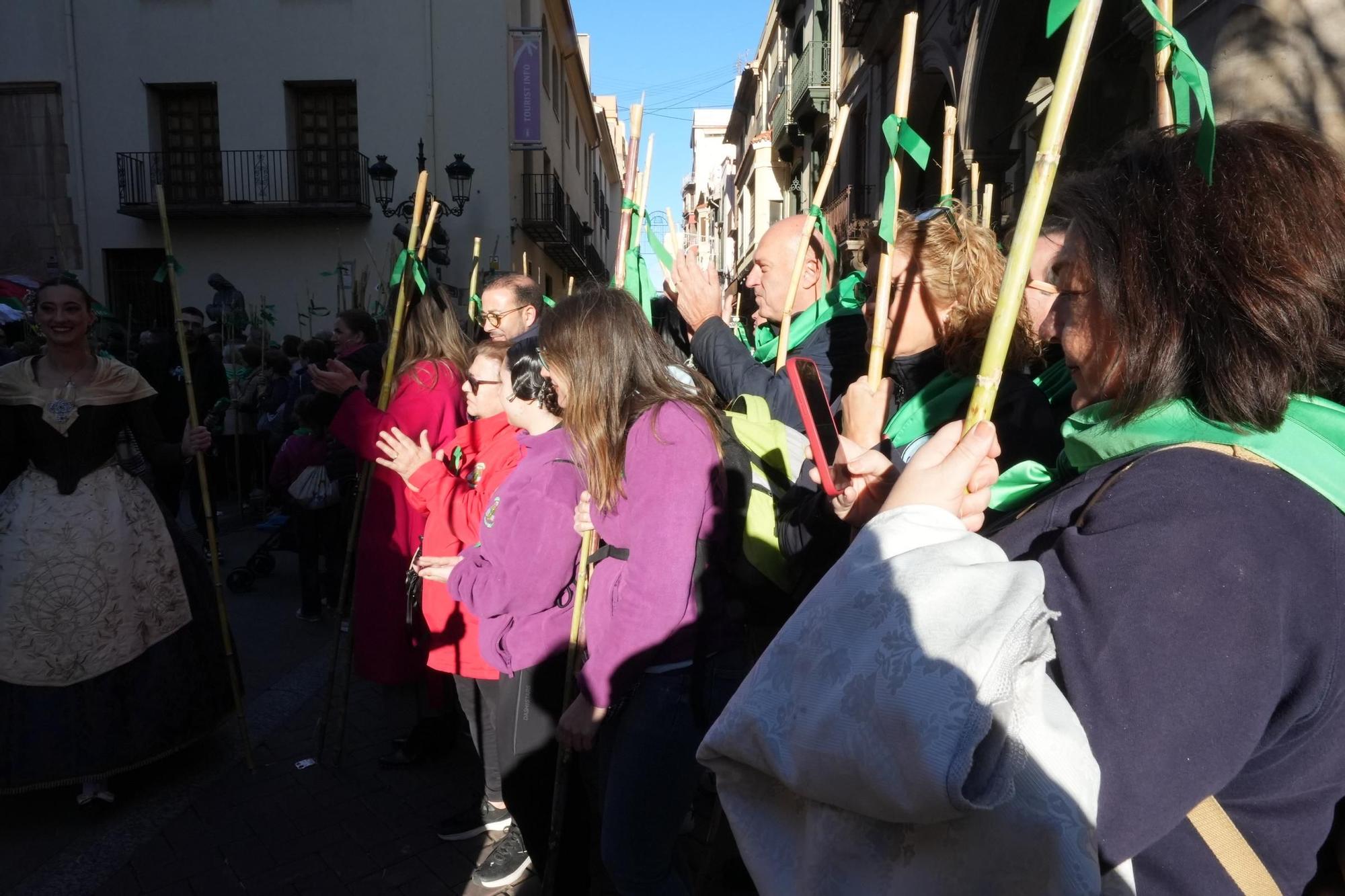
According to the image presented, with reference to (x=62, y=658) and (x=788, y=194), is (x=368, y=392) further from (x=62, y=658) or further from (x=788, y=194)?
(x=788, y=194)

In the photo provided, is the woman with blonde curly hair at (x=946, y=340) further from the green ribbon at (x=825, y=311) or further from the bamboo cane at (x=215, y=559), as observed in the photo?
the bamboo cane at (x=215, y=559)

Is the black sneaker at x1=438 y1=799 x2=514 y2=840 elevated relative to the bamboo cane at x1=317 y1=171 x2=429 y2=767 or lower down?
lower down

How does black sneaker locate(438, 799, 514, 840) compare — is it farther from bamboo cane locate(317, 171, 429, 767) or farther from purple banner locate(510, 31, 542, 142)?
purple banner locate(510, 31, 542, 142)

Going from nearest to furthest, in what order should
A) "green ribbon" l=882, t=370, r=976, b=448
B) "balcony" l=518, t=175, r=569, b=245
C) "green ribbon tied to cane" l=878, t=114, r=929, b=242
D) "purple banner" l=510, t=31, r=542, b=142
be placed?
1. "green ribbon tied to cane" l=878, t=114, r=929, b=242
2. "green ribbon" l=882, t=370, r=976, b=448
3. "purple banner" l=510, t=31, r=542, b=142
4. "balcony" l=518, t=175, r=569, b=245

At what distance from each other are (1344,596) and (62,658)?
401 centimetres

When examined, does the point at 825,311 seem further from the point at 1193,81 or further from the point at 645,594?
Result: the point at 1193,81

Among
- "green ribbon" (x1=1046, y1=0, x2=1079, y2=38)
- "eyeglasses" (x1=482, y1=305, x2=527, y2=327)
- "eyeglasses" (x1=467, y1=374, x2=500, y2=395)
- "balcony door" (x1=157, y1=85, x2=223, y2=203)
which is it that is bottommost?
"eyeglasses" (x1=467, y1=374, x2=500, y2=395)

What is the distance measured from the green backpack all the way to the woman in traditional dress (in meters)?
2.75

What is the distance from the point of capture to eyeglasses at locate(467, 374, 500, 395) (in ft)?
10.6

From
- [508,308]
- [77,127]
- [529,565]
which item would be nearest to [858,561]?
[529,565]

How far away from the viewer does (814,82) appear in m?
17.6

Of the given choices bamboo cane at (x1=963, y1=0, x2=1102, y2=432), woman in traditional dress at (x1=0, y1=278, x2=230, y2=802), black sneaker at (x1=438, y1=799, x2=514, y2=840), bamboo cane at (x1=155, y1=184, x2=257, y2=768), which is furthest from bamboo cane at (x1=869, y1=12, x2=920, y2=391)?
woman in traditional dress at (x1=0, y1=278, x2=230, y2=802)

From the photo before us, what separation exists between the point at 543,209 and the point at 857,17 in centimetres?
813

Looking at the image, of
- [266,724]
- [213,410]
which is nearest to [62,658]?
[266,724]
